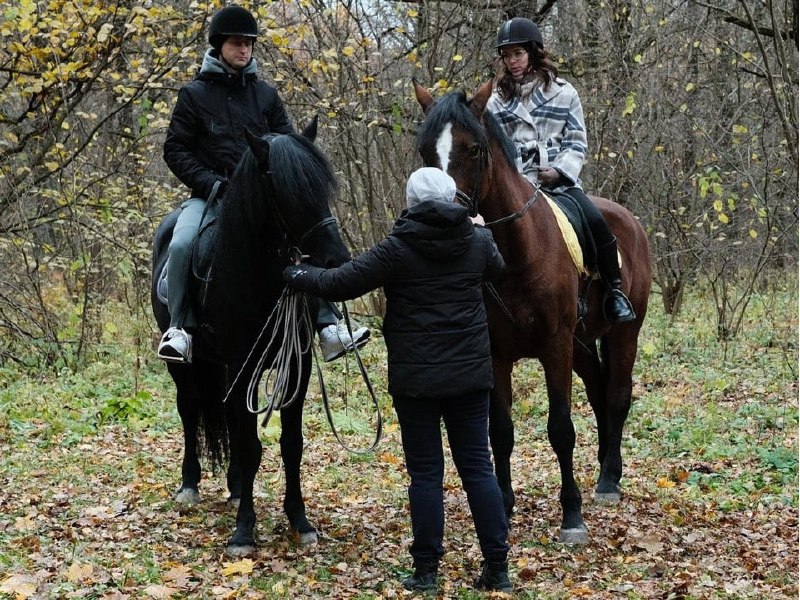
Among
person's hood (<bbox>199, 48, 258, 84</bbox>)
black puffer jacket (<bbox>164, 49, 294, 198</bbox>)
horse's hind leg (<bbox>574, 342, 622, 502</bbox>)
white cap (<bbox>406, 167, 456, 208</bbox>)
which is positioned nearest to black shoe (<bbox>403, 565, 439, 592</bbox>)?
white cap (<bbox>406, 167, 456, 208</bbox>)

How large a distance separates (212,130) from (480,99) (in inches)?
68.6

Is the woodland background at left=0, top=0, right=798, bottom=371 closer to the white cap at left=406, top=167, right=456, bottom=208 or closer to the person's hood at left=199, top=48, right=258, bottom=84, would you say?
the person's hood at left=199, top=48, right=258, bottom=84

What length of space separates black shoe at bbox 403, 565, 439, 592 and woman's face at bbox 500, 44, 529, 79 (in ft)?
11.0

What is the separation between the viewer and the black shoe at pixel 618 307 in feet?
22.2

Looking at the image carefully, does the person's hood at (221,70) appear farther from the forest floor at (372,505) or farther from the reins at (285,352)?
the forest floor at (372,505)

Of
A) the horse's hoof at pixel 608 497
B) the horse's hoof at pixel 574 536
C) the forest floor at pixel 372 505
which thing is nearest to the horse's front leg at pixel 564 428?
the horse's hoof at pixel 574 536

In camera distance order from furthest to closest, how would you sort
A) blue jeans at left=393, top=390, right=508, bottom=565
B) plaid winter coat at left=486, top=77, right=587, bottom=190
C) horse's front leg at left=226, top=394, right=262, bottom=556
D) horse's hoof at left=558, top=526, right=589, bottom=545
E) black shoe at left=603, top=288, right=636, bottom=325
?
black shoe at left=603, top=288, right=636, bottom=325
plaid winter coat at left=486, top=77, right=587, bottom=190
horse's hoof at left=558, top=526, right=589, bottom=545
horse's front leg at left=226, top=394, right=262, bottom=556
blue jeans at left=393, top=390, right=508, bottom=565

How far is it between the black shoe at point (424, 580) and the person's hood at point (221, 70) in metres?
3.24

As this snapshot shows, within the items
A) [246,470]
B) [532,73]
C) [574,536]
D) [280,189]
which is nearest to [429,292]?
[280,189]

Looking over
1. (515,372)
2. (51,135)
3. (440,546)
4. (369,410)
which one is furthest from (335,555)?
(51,135)

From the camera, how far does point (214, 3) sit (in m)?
10.0

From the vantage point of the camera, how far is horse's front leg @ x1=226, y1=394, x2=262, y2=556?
5441 millimetres

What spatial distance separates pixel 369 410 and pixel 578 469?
308 centimetres

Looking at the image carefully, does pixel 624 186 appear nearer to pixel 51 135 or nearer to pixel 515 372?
pixel 515 372
